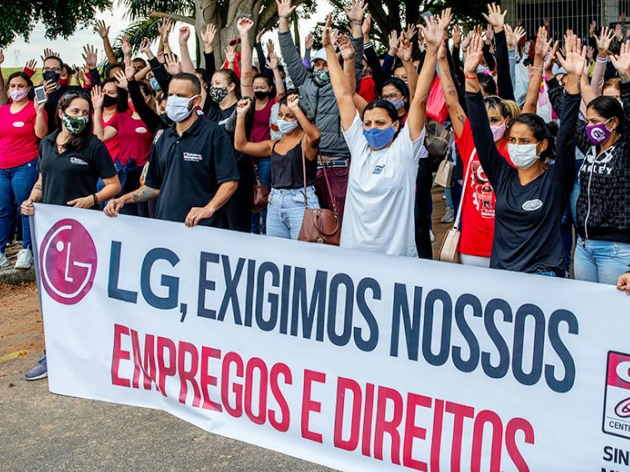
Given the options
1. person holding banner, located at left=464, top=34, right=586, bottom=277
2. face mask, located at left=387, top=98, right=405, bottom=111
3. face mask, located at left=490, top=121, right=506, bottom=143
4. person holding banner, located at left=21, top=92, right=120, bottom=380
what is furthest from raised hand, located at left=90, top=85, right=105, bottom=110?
person holding banner, located at left=464, top=34, right=586, bottom=277

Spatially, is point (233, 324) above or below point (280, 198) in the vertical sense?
below

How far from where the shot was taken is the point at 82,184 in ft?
19.8

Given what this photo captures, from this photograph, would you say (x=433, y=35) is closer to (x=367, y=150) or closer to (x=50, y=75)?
(x=367, y=150)

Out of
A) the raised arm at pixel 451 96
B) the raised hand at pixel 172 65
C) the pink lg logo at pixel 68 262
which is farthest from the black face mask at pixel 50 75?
the raised arm at pixel 451 96

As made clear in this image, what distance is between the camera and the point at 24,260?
28.9 ft

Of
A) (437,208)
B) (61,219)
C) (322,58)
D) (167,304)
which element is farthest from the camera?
(437,208)

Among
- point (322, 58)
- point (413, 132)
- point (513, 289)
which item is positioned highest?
point (322, 58)

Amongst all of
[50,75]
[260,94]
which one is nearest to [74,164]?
[260,94]

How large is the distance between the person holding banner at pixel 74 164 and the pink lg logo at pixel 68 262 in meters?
0.50

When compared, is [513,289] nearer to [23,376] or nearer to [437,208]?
[23,376]

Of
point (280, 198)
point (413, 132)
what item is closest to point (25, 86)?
point (280, 198)

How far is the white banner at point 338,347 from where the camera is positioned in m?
3.71

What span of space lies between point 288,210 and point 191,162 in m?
1.01

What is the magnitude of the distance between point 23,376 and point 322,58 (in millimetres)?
3683
